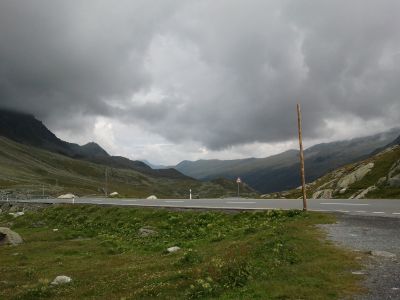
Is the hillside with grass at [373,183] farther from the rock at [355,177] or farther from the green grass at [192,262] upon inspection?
the green grass at [192,262]

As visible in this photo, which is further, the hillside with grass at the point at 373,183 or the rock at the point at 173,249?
the hillside with grass at the point at 373,183

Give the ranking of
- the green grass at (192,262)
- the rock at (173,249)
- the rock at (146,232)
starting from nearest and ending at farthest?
the green grass at (192,262)
the rock at (173,249)
the rock at (146,232)

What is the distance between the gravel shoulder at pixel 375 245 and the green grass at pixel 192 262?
62 centimetres

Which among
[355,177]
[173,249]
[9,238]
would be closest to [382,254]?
[173,249]

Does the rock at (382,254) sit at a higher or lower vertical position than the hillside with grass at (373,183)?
lower

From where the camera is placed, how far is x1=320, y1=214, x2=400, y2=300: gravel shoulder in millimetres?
11969

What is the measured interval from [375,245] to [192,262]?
793 cm

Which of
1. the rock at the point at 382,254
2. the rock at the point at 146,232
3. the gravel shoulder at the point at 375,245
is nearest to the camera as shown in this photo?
the gravel shoulder at the point at 375,245

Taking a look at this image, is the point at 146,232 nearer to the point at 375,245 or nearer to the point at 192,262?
the point at 192,262

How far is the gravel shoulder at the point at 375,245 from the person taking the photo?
39.3 feet

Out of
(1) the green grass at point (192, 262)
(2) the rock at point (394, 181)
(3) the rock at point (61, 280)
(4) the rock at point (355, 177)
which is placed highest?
(4) the rock at point (355, 177)

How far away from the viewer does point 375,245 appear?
17.6m

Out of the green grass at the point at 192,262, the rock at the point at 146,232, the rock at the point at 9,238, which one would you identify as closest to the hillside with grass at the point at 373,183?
the green grass at the point at 192,262

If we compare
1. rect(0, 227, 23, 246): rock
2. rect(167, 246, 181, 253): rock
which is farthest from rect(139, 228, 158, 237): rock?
rect(0, 227, 23, 246): rock
